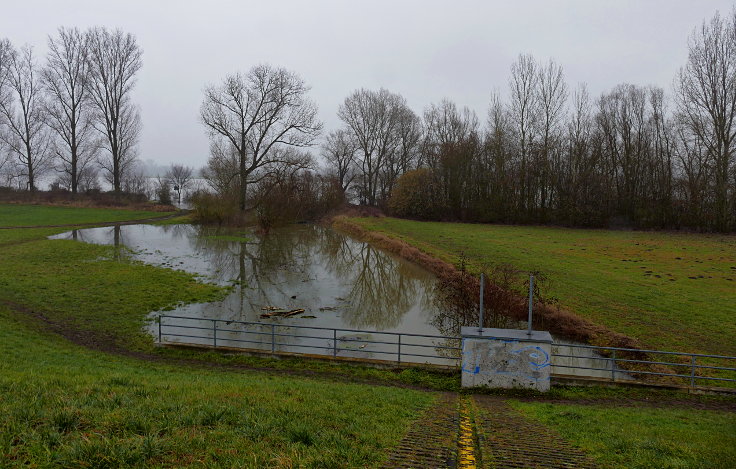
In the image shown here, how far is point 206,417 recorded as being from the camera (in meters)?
5.18

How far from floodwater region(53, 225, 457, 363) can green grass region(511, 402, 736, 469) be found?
3310mm

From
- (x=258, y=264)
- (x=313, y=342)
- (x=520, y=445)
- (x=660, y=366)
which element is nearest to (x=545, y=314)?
(x=660, y=366)

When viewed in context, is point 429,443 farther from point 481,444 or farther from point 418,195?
point 418,195

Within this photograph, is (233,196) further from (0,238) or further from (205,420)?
(205,420)

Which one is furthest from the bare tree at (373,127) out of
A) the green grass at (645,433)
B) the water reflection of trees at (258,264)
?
the green grass at (645,433)

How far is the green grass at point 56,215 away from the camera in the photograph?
38.5m

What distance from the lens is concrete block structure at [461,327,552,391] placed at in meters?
10.1

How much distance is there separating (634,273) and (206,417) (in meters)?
25.5

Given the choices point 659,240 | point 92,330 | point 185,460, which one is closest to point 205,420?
point 185,460

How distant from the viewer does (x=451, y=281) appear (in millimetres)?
20531

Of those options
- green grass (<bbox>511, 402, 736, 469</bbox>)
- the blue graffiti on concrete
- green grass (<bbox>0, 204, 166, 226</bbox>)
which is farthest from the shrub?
green grass (<bbox>511, 402, 736, 469</bbox>)

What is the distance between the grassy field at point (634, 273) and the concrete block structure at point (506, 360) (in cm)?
629

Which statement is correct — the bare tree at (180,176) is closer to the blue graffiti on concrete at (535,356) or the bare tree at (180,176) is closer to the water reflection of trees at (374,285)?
the water reflection of trees at (374,285)

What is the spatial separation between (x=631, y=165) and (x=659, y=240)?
17392 mm
